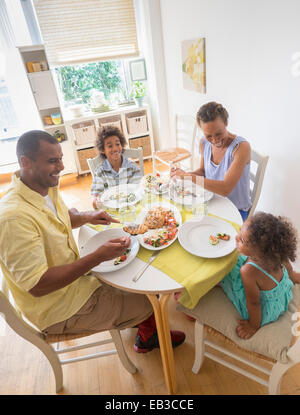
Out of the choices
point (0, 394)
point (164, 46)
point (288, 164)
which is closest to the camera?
point (0, 394)

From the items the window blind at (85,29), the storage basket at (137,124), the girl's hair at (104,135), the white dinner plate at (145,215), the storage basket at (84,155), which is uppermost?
the window blind at (85,29)

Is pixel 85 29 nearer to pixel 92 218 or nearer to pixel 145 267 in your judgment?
pixel 92 218

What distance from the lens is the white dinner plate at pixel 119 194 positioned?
1.58 metres

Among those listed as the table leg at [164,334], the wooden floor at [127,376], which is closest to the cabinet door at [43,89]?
the wooden floor at [127,376]

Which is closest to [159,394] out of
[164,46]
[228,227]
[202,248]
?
[202,248]

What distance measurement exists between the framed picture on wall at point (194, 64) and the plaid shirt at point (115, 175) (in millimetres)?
A: 1297

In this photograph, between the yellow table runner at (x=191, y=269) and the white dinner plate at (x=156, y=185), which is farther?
the white dinner plate at (x=156, y=185)

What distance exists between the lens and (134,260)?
119cm

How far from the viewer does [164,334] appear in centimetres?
121

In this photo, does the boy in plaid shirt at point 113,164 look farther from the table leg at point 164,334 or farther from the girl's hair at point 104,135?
the table leg at point 164,334

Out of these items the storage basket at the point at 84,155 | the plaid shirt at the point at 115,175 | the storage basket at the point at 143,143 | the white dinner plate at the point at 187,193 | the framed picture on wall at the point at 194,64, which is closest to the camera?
the white dinner plate at the point at 187,193

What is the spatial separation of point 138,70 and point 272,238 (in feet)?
11.8
